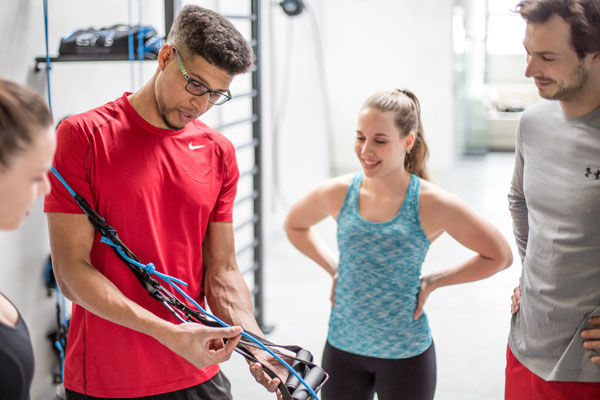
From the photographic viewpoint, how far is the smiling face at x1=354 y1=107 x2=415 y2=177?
Result: 1.93m

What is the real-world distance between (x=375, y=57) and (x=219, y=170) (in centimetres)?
669

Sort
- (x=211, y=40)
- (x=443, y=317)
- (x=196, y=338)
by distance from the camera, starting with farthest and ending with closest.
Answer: (x=443, y=317) → (x=211, y=40) → (x=196, y=338)

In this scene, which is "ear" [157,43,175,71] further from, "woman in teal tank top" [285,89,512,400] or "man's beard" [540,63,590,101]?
"man's beard" [540,63,590,101]

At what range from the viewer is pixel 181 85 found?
1.46 meters

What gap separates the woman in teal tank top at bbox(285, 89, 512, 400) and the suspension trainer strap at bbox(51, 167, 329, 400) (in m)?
0.46

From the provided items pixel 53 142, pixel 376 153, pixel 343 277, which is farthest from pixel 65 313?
pixel 53 142

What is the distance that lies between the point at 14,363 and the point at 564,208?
1.21 meters

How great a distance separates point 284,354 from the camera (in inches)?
58.4

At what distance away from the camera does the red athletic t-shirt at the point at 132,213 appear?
1.43m

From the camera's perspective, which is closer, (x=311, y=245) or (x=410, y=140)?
(x=410, y=140)

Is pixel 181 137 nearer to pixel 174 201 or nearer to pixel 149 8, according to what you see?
pixel 174 201

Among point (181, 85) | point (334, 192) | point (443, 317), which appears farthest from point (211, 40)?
point (443, 317)

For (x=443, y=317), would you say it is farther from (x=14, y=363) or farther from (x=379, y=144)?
(x=14, y=363)

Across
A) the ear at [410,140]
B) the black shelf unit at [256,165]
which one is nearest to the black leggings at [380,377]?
the ear at [410,140]
